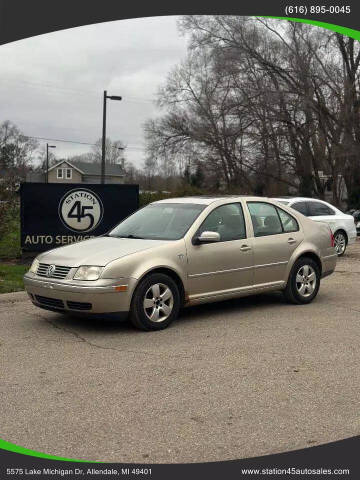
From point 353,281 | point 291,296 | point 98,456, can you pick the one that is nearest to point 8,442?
point 98,456

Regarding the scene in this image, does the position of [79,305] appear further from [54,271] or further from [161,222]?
[161,222]

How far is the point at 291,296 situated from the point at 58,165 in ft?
268

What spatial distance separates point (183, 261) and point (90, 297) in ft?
4.18

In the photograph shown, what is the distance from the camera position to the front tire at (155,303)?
22.4ft

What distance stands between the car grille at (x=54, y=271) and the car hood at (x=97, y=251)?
50 mm

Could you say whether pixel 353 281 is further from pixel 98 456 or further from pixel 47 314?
pixel 98 456

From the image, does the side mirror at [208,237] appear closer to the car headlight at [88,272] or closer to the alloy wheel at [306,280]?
the car headlight at [88,272]

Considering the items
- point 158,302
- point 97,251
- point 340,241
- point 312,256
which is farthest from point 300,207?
point 97,251

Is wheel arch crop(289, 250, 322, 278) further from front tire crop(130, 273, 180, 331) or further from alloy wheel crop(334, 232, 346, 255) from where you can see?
alloy wheel crop(334, 232, 346, 255)

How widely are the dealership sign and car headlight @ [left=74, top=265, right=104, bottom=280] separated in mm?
6360

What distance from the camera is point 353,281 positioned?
11289mm

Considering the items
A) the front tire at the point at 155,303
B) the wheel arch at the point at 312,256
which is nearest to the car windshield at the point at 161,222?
the front tire at the point at 155,303

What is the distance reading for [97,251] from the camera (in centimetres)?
707

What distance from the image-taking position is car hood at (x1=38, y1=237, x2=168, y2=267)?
6.84 m
